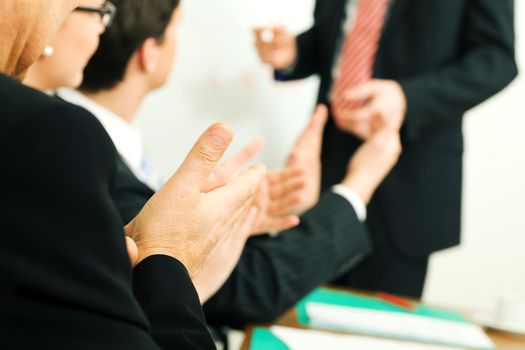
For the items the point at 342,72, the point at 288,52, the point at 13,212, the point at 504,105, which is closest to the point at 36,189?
the point at 13,212

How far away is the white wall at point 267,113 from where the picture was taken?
247cm

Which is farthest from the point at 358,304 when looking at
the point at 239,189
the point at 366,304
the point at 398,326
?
the point at 239,189

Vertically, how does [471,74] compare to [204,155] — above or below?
below

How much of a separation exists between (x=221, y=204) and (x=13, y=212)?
0.95 feet

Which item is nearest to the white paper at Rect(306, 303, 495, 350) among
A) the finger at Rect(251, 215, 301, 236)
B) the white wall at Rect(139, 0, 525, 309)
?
the finger at Rect(251, 215, 301, 236)

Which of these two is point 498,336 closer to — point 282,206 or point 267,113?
point 282,206

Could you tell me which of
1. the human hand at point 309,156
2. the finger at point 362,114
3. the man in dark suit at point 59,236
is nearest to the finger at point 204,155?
the man in dark suit at point 59,236

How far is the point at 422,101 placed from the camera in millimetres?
1661

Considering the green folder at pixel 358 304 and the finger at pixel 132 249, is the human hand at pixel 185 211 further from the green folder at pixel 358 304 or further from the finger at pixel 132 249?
the green folder at pixel 358 304

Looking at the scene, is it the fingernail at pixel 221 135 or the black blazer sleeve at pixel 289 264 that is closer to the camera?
the fingernail at pixel 221 135

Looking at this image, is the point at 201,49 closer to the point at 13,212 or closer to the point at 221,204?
the point at 221,204

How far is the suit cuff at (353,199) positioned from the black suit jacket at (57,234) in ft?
2.63

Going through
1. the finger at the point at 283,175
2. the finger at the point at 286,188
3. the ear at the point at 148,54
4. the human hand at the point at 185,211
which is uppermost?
the human hand at the point at 185,211

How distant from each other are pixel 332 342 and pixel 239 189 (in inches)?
12.8
